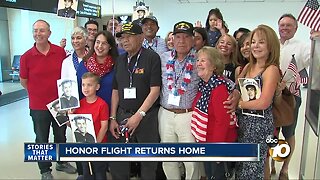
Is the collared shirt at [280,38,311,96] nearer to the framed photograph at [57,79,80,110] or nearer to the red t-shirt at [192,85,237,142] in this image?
the red t-shirt at [192,85,237,142]

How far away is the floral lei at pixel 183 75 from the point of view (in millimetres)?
2521

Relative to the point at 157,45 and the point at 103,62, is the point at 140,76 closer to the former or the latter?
the point at 103,62

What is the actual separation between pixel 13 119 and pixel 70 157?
4.70 m

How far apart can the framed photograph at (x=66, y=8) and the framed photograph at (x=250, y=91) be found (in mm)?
2284

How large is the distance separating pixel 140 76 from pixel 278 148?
1177 millimetres

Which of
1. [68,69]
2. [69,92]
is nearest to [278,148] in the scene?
[69,92]

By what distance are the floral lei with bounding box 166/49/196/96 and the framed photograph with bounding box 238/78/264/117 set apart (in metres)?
0.48

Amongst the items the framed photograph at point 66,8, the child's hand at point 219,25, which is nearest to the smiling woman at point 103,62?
the framed photograph at point 66,8

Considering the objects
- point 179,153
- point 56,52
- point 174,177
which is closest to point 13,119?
point 56,52

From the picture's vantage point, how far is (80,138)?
2.53 m

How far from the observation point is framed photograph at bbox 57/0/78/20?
3.57m

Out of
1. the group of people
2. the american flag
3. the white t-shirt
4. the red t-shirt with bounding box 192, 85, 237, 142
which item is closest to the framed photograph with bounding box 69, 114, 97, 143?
the group of people

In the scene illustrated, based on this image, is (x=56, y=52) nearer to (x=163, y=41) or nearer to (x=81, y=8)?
(x=163, y=41)

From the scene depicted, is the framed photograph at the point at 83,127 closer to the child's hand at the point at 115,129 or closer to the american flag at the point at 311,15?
the child's hand at the point at 115,129
